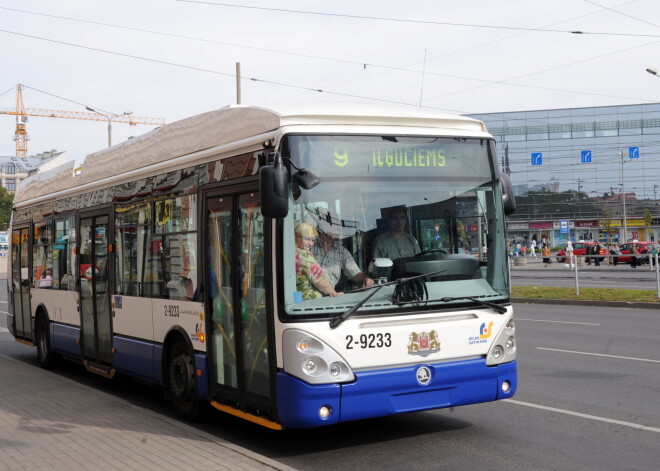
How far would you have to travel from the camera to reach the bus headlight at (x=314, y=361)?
648 centimetres

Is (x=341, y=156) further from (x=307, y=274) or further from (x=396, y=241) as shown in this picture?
(x=307, y=274)

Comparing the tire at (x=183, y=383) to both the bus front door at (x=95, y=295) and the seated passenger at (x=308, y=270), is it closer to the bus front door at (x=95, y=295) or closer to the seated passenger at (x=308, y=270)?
the bus front door at (x=95, y=295)

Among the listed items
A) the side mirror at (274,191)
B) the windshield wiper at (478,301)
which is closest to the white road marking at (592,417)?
the windshield wiper at (478,301)

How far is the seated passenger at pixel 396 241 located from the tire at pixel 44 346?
7783mm

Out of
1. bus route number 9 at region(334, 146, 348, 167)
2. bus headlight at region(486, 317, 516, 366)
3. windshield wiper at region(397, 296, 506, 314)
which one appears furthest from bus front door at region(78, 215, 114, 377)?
bus headlight at region(486, 317, 516, 366)

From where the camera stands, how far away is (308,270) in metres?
6.70

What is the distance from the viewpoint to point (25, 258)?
46.1ft

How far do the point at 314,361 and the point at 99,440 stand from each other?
2153mm

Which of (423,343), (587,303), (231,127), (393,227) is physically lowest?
(587,303)

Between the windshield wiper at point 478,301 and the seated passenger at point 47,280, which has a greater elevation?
the seated passenger at point 47,280

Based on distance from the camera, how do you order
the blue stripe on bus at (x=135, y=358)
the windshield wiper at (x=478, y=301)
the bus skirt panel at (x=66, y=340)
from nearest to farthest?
the windshield wiper at (x=478, y=301)
the blue stripe on bus at (x=135, y=358)
the bus skirt panel at (x=66, y=340)

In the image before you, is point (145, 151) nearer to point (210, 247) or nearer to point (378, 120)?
point (210, 247)

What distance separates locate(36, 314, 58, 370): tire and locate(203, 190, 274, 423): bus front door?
597cm

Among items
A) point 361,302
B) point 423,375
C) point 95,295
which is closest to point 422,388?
point 423,375
